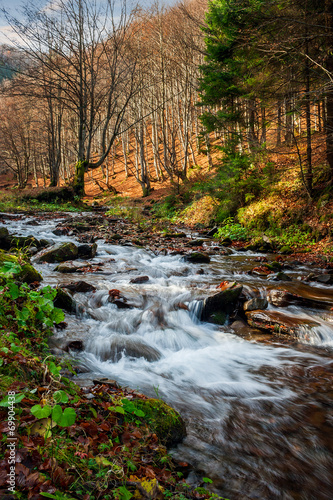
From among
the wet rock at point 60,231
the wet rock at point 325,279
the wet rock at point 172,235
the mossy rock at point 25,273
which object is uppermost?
the wet rock at point 60,231

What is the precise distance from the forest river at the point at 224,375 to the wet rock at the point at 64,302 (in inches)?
8.0

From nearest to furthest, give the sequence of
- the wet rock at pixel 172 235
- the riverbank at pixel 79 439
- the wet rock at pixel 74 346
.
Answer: the riverbank at pixel 79 439
the wet rock at pixel 74 346
the wet rock at pixel 172 235

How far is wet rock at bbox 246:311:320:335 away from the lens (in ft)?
16.2

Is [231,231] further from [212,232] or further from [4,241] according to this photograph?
[4,241]

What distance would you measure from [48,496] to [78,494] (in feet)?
0.70

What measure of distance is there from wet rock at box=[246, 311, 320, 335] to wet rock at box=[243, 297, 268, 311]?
113 millimetres

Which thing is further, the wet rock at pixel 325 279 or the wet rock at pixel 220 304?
the wet rock at pixel 325 279

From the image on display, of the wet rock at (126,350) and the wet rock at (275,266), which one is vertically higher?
the wet rock at (275,266)

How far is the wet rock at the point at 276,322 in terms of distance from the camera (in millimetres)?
4937

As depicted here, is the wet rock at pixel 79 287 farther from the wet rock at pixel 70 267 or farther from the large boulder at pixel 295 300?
the large boulder at pixel 295 300

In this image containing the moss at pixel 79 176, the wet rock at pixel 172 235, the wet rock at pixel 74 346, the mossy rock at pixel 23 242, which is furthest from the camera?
the moss at pixel 79 176

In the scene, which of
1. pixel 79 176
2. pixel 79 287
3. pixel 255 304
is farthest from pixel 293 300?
pixel 79 176

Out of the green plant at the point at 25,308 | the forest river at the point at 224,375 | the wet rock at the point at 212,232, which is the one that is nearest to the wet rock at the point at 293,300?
the forest river at the point at 224,375

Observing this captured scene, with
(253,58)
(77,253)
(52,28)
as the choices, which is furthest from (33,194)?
(253,58)
